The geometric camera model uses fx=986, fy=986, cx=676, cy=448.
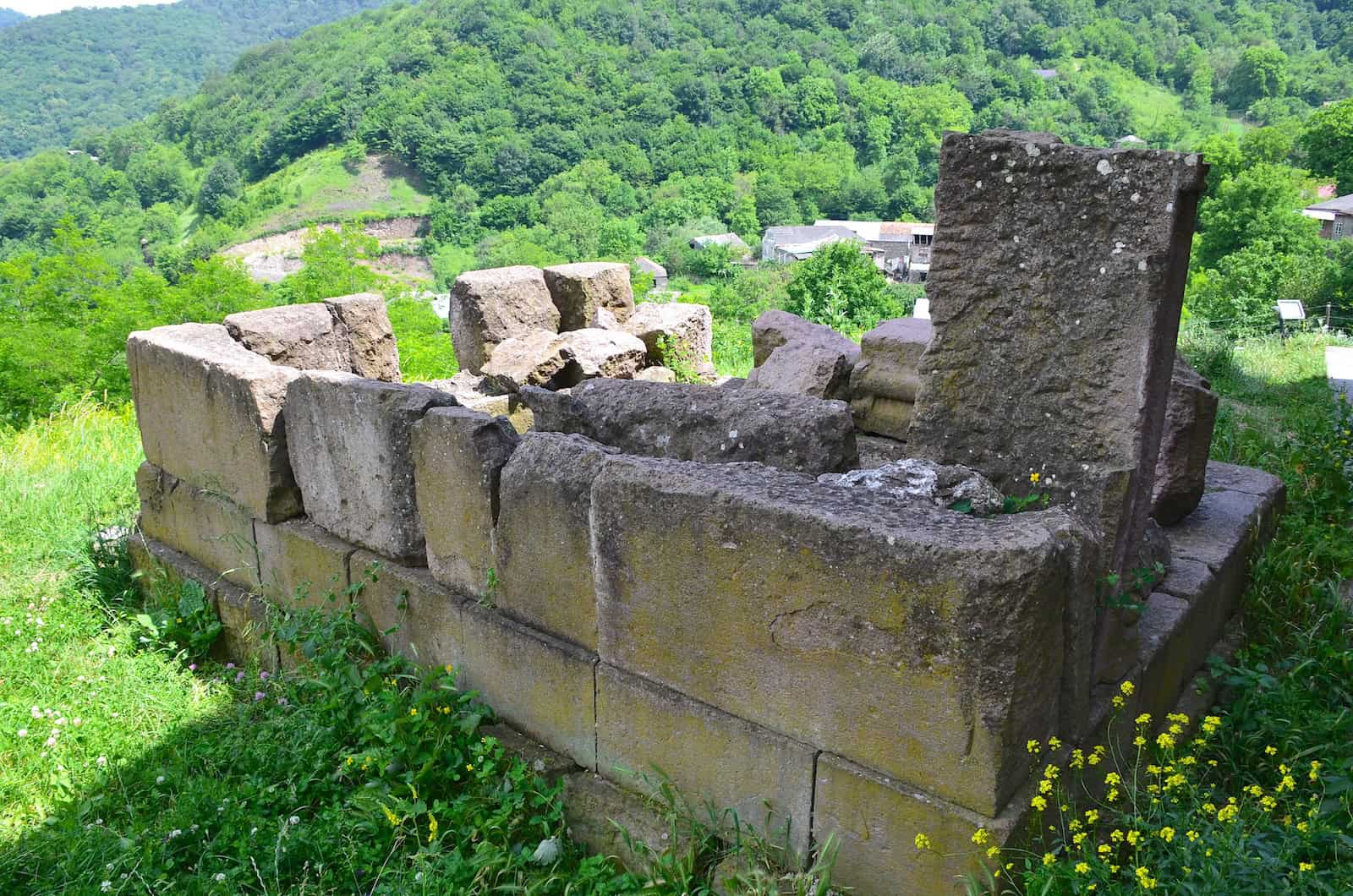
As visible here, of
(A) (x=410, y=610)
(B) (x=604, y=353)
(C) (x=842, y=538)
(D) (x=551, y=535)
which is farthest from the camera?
(B) (x=604, y=353)

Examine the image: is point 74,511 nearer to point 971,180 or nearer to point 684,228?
point 971,180

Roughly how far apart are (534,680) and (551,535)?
501 mm

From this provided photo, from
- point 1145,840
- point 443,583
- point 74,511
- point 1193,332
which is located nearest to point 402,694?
point 443,583

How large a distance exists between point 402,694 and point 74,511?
3.45 metres

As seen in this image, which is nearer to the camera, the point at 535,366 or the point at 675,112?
the point at 535,366

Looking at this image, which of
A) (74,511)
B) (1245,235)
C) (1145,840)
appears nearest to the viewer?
(1145,840)

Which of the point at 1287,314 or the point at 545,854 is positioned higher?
the point at 545,854

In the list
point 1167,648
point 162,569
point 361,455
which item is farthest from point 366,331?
point 1167,648

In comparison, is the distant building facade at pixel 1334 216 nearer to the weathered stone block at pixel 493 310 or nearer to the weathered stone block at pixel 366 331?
the weathered stone block at pixel 493 310

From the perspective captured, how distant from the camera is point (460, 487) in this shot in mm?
3297

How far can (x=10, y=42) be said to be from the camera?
390 ft

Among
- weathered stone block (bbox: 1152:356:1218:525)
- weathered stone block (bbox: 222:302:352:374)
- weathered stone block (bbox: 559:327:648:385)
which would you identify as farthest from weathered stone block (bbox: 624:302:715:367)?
weathered stone block (bbox: 1152:356:1218:525)

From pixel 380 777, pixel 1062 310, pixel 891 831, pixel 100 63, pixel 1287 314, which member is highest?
pixel 100 63

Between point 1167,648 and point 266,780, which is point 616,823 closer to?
point 266,780
